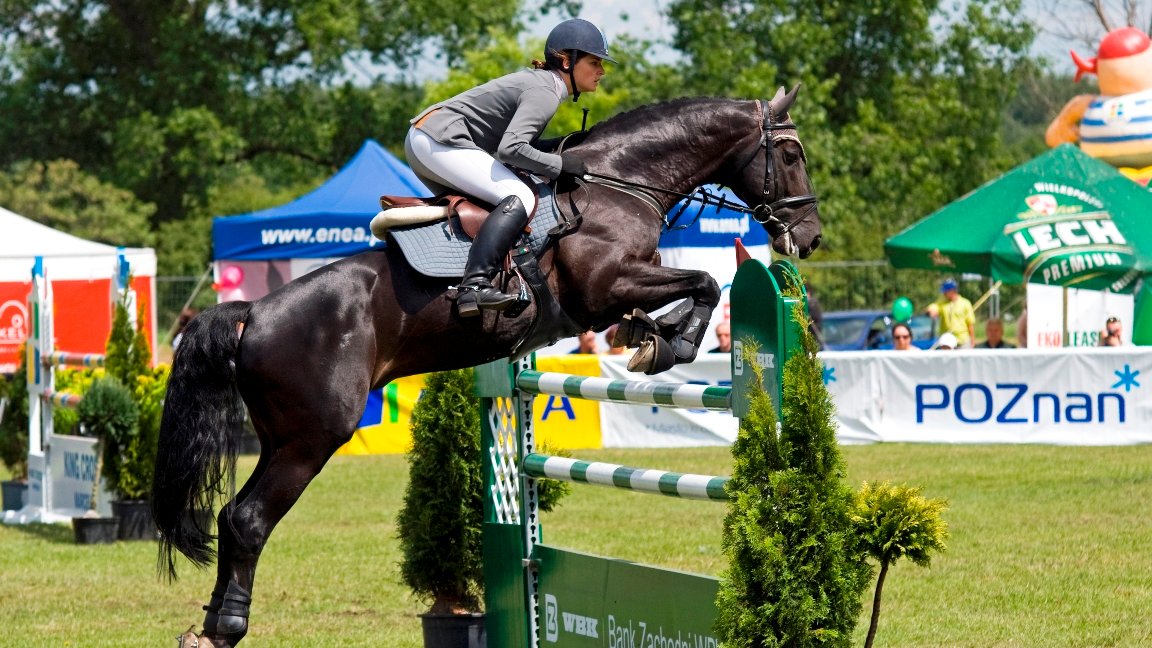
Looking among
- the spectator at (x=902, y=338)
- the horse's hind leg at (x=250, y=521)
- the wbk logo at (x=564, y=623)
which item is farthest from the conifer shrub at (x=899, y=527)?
the spectator at (x=902, y=338)

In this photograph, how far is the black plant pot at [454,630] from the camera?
20.1 feet

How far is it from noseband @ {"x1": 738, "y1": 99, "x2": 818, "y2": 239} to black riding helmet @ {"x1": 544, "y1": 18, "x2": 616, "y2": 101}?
74 centimetres

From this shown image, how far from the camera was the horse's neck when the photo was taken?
5.59m

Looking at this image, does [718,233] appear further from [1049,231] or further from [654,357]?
[654,357]

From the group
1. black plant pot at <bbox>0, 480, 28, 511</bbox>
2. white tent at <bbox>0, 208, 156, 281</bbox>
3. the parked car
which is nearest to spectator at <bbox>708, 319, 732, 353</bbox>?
white tent at <bbox>0, 208, 156, 281</bbox>

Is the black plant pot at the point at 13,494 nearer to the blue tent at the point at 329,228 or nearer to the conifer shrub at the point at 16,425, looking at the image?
the conifer shrub at the point at 16,425

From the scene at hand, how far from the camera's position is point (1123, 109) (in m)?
19.0

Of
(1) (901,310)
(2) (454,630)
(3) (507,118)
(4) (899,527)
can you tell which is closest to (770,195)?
(3) (507,118)

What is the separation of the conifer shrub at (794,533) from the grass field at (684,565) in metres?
2.46

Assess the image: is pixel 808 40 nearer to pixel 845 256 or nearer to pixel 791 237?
pixel 845 256

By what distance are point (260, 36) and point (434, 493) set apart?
107 feet

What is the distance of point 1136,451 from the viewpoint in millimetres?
12883

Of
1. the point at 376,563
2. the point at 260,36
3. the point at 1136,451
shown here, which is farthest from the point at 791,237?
the point at 260,36

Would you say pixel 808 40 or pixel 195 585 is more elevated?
pixel 808 40
